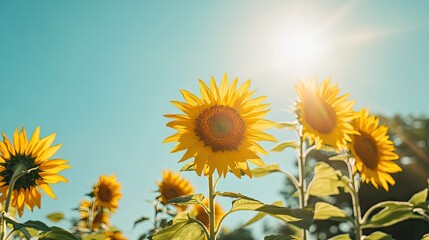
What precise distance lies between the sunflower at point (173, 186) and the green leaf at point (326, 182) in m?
2.05

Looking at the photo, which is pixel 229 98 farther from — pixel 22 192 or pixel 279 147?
pixel 22 192

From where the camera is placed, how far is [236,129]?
3.37m

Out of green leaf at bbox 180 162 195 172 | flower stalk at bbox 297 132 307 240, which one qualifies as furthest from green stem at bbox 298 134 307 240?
green leaf at bbox 180 162 195 172

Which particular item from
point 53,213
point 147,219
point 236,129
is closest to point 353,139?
point 236,129

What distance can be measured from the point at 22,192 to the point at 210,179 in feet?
5.00

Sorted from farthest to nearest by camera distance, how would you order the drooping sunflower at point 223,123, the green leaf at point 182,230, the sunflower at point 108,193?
1. the sunflower at point 108,193
2. the drooping sunflower at point 223,123
3. the green leaf at point 182,230

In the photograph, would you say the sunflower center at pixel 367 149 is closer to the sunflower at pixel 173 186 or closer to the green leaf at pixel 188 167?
the green leaf at pixel 188 167

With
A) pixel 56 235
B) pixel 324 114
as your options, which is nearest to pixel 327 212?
pixel 324 114

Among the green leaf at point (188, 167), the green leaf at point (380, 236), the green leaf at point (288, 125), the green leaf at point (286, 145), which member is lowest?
the green leaf at point (380, 236)

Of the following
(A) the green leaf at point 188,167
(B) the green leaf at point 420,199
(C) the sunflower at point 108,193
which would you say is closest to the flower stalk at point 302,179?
(B) the green leaf at point 420,199

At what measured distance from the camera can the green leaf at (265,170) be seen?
13.8 feet

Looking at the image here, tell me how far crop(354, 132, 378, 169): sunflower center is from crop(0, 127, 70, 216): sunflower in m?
2.73

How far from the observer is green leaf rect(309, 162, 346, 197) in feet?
13.3

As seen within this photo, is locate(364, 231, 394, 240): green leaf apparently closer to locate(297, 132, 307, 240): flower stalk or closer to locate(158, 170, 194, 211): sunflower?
locate(297, 132, 307, 240): flower stalk
